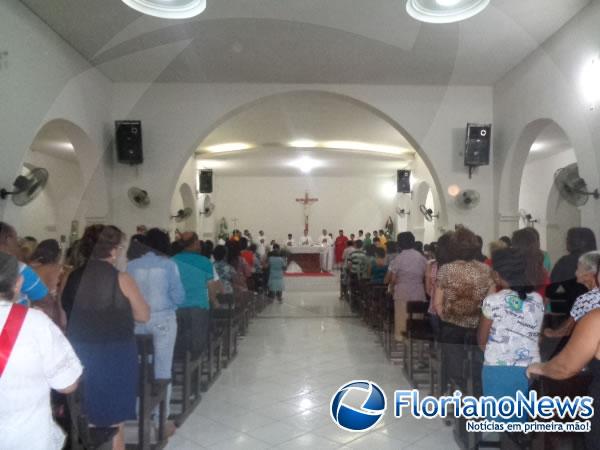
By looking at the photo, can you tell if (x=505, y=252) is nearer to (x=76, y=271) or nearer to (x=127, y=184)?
(x=76, y=271)

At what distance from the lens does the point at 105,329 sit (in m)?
2.85

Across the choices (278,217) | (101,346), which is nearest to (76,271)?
(101,346)

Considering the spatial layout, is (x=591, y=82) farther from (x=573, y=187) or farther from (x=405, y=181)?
(x=405, y=181)

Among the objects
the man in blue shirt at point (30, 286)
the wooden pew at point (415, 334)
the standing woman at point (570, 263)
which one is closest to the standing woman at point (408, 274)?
the wooden pew at point (415, 334)

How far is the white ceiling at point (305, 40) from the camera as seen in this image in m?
5.66

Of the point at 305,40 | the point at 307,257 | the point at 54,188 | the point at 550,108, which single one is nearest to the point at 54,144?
the point at 54,188

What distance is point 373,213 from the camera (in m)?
19.8

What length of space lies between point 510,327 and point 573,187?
132 inches

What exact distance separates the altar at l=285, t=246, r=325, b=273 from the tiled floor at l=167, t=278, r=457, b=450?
8.55 m

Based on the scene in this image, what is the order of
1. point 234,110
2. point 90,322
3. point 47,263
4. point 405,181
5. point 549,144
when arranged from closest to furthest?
point 90,322 < point 47,263 < point 234,110 < point 549,144 < point 405,181

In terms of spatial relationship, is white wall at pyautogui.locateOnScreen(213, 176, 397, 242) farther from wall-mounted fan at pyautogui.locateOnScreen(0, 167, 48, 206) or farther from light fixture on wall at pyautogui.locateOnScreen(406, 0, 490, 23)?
light fixture on wall at pyautogui.locateOnScreen(406, 0, 490, 23)

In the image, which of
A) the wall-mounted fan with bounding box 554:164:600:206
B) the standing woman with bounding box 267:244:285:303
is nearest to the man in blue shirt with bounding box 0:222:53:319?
the wall-mounted fan with bounding box 554:164:600:206

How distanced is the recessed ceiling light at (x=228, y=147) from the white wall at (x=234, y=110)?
473 cm

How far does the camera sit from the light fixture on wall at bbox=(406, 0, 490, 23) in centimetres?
496
